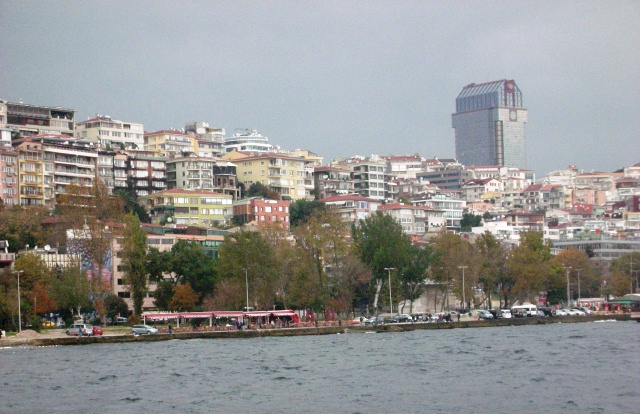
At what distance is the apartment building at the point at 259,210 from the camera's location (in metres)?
125

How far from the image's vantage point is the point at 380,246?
299 ft

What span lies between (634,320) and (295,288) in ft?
102

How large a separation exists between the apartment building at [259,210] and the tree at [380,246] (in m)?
32.3

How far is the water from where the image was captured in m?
37.7

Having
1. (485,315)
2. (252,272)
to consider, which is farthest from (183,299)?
(485,315)

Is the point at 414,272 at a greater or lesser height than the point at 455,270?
greater

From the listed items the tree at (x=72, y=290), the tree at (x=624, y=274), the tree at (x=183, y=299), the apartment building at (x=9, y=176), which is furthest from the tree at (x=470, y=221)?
the tree at (x=72, y=290)

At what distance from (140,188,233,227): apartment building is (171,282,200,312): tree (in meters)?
36.8

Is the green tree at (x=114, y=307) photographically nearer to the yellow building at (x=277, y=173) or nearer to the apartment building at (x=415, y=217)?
the yellow building at (x=277, y=173)

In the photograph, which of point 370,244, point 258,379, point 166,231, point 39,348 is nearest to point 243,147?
point 166,231

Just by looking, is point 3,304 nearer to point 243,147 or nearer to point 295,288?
point 295,288

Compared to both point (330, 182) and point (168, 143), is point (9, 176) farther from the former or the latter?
point (330, 182)

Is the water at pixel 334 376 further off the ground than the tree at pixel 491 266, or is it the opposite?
the tree at pixel 491 266

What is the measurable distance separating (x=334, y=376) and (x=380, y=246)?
148 ft
